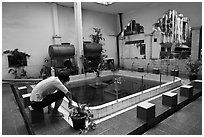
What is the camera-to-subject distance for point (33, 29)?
23.4 ft

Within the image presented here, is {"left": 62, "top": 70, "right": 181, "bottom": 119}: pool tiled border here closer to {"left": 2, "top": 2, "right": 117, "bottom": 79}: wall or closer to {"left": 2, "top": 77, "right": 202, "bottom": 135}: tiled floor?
{"left": 2, "top": 77, "right": 202, "bottom": 135}: tiled floor

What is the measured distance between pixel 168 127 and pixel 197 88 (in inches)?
98.0

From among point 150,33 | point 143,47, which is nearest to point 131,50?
point 143,47

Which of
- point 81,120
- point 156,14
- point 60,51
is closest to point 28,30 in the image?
point 60,51

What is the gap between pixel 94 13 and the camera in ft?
30.2

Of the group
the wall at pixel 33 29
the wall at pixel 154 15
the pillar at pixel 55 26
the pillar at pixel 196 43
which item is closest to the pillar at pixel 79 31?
the pillar at pixel 55 26

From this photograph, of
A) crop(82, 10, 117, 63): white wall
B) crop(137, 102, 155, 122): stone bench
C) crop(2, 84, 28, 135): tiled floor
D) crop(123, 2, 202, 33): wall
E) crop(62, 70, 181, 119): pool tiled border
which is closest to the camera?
crop(2, 84, 28, 135): tiled floor

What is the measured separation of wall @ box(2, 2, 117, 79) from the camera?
657 centimetres

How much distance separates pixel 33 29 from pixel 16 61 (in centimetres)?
180

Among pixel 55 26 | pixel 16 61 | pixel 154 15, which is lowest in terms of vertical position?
pixel 16 61

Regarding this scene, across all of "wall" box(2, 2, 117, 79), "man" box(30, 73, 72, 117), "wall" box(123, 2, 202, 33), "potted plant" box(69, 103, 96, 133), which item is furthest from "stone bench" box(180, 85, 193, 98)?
"wall" box(2, 2, 117, 79)

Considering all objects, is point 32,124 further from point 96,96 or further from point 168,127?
point 168,127

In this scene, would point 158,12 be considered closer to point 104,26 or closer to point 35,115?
point 104,26

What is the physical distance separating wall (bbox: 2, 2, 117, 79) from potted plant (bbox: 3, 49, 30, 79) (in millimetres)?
194
